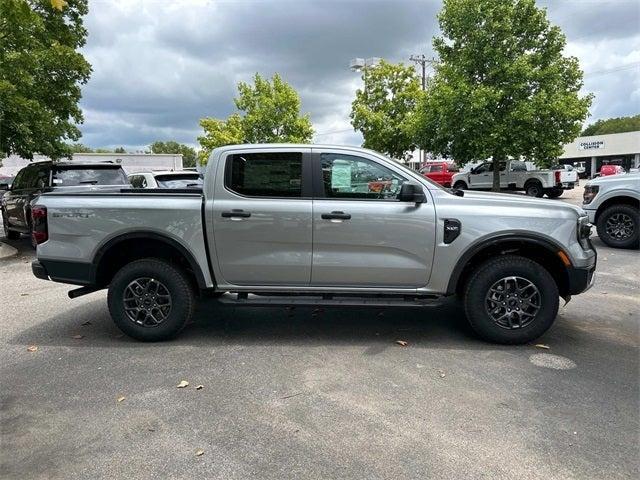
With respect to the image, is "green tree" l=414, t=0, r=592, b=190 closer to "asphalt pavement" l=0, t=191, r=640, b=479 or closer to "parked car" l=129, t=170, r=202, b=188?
"parked car" l=129, t=170, r=202, b=188

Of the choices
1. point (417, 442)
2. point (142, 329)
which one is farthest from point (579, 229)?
point (142, 329)

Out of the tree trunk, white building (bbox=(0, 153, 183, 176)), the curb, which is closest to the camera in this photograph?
the curb

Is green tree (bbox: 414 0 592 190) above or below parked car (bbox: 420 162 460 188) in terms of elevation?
above

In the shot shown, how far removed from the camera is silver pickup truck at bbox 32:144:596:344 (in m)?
4.55

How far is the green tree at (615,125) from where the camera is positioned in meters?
91.5

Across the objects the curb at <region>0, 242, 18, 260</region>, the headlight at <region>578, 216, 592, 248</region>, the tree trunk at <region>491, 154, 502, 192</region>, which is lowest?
the curb at <region>0, 242, 18, 260</region>

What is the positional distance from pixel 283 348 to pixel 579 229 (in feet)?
9.60

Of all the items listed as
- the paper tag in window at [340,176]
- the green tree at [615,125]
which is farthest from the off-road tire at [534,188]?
the green tree at [615,125]

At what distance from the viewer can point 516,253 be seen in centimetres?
484

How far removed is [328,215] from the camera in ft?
14.9

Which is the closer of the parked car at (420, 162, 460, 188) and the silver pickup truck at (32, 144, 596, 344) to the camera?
the silver pickup truck at (32, 144, 596, 344)

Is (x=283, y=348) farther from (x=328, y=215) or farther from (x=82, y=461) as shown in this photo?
(x=82, y=461)

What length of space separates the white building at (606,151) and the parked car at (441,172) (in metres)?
32.2

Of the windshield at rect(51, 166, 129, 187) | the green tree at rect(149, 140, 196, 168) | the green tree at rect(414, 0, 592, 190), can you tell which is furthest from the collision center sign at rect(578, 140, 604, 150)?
the green tree at rect(149, 140, 196, 168)
